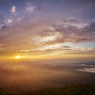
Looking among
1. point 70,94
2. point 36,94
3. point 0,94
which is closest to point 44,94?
point 36,94

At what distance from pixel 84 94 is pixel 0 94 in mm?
10568

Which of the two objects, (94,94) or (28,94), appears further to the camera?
(28,94)

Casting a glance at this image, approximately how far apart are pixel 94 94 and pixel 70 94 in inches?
111

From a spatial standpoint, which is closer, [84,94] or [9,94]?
[84,94]

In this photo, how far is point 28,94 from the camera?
39.0 ft

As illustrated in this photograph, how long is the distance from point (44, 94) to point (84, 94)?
194 inches

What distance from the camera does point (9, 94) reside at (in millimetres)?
11859

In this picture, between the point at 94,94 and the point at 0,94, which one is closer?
the point at 94,94

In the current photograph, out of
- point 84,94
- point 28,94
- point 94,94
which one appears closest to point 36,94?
point 28,94

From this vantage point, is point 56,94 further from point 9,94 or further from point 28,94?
point 9,94

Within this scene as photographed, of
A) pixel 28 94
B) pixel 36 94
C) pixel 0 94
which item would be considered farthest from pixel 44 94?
pixel 0 94

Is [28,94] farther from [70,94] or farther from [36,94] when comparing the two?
[70,94]

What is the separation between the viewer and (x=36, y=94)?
11805 millimetres

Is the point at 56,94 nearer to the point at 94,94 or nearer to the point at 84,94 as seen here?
the point at 84,94
